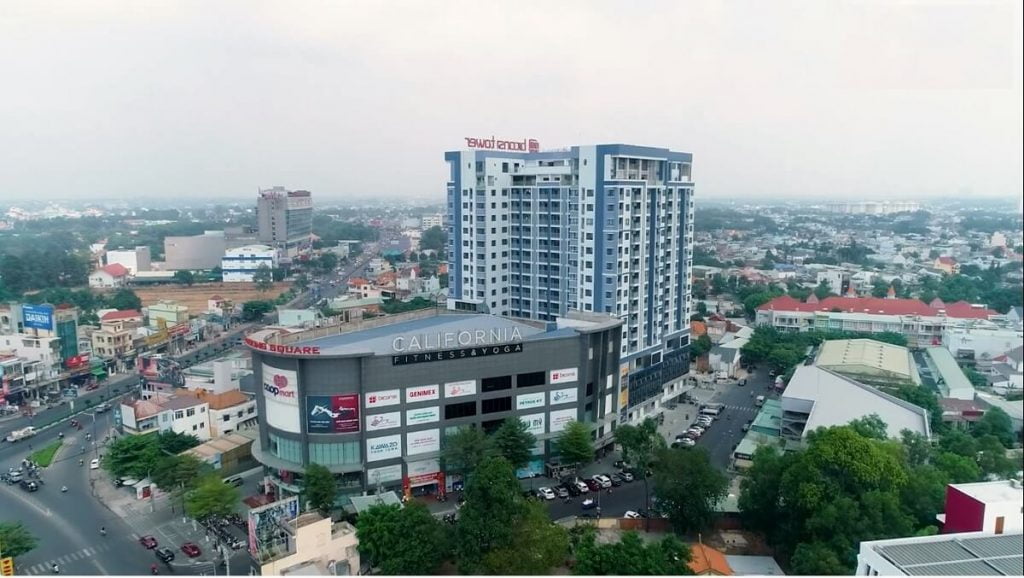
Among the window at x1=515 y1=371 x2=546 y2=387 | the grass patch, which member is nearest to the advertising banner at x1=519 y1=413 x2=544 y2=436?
the window at x1=515 y1=371 x2=546 y2=387

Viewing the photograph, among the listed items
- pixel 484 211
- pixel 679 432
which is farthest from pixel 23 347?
pixel 679 432

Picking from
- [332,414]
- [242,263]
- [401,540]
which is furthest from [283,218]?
[401,540]

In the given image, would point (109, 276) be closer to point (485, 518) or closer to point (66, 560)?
point (66, 560)

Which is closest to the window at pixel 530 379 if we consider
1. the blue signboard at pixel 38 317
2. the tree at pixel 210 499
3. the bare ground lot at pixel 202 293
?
the tree at pixel 210 499

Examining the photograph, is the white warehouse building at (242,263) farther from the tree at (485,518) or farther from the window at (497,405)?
the tree at (485,518)

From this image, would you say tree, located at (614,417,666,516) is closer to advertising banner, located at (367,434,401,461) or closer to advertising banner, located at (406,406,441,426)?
advertising banner, located at (406,406,441,426)

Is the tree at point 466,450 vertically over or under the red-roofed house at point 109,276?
under
